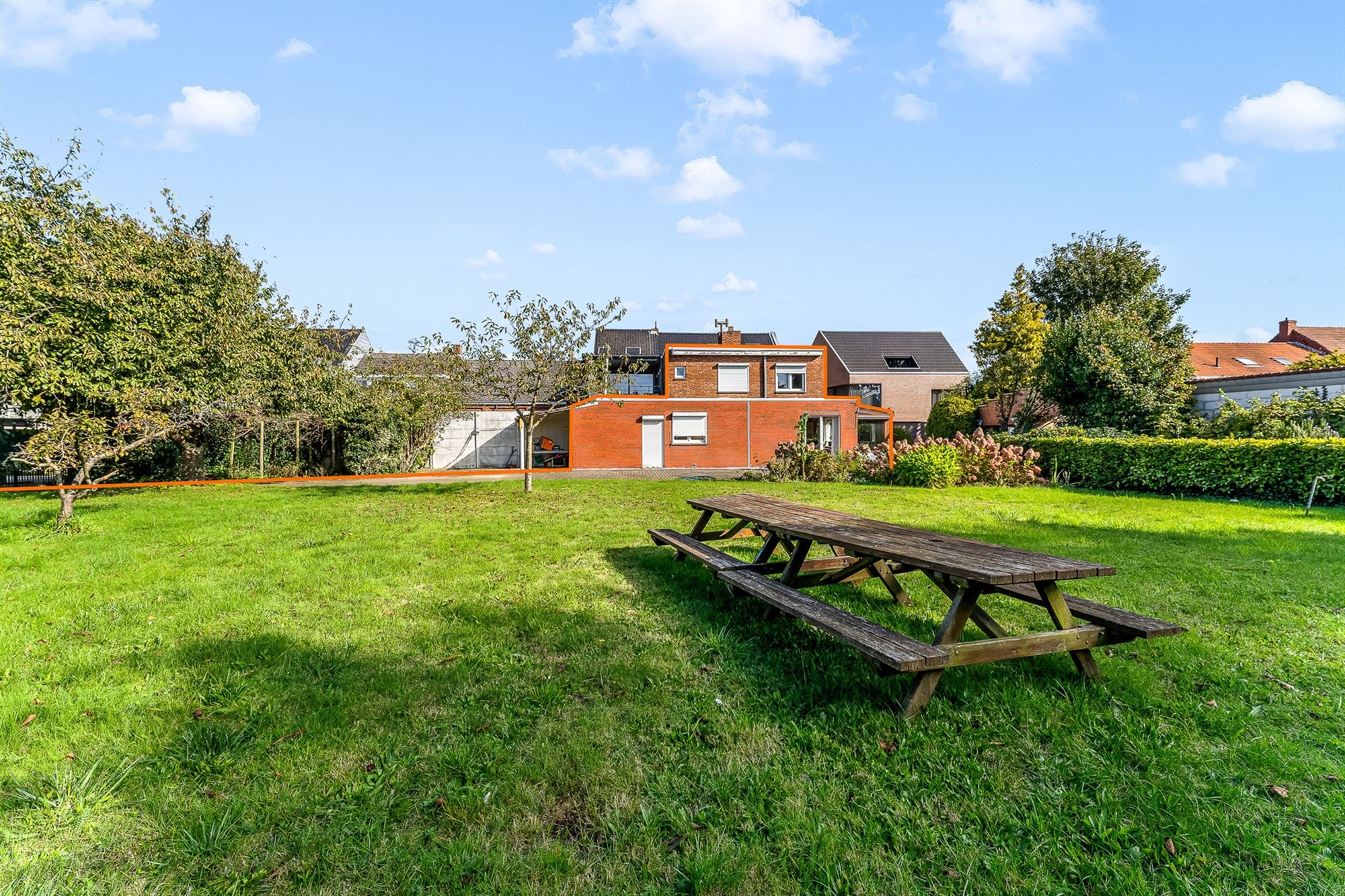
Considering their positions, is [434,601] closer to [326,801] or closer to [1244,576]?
[326,801]

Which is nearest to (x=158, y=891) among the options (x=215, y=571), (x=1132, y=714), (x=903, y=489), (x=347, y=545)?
(x=1132, y=714)

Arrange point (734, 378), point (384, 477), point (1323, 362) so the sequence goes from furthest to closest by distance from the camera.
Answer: point (734, 378) < point (384, 477) < point (1323, 362)

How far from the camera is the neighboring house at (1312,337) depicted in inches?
1320

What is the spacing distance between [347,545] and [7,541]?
14.2 feet

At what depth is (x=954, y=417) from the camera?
28250 mm

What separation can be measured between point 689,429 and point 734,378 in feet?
9.81

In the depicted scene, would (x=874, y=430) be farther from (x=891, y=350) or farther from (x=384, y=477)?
(x=384, y=477)

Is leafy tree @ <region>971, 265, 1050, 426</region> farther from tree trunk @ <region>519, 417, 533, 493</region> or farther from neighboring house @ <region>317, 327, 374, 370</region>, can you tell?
neighboring house @ <region>317, 327, 374, 370</region>

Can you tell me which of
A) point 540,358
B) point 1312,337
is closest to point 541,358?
point 540,358

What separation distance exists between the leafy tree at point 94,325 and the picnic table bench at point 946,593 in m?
9.17

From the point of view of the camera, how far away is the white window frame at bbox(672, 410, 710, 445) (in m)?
25.0

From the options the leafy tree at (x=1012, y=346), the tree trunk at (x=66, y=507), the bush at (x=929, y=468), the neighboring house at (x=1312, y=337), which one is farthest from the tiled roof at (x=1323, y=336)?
the tree trunk at (x=66, y=507)

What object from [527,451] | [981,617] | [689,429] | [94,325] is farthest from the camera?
[689,429]

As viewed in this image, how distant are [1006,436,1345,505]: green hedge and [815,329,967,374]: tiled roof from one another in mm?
19776
